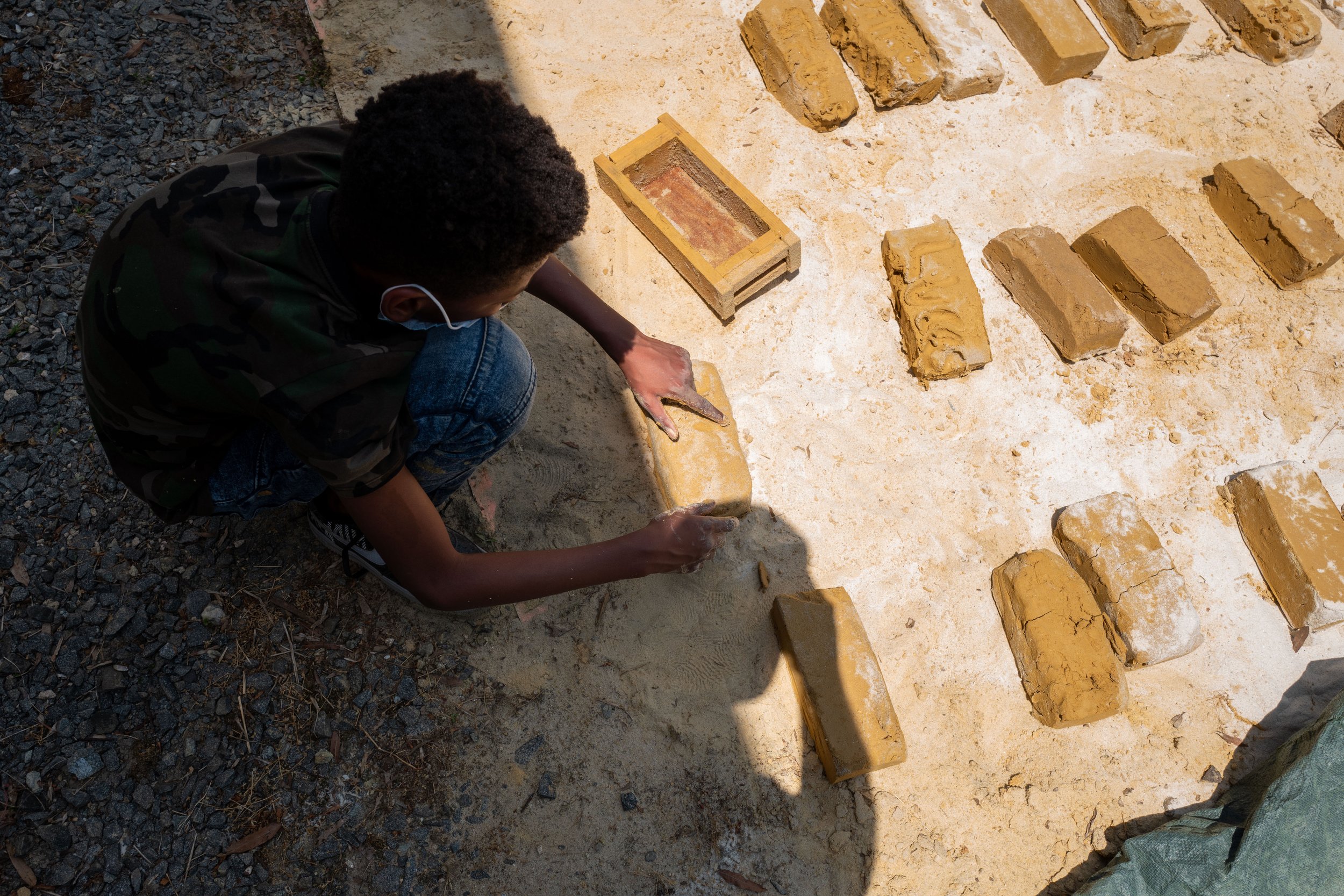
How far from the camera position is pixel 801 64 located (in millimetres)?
3492

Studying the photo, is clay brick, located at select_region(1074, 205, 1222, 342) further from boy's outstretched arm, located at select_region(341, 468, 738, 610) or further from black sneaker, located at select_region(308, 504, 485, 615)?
black sneaker, located at select_region(308, 504, 485, 615)

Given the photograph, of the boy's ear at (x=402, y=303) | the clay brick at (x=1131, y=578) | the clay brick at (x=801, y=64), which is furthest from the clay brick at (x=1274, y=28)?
the boy's ear at (x=402, y=303)

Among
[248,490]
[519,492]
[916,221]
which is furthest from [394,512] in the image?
[916,221]

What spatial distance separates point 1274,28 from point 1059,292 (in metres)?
2.08

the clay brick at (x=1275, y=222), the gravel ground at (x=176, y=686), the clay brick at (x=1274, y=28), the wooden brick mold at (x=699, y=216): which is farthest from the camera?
the clay brick at (x=1274, y=28)

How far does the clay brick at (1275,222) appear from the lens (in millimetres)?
3348

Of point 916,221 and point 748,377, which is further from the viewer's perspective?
point 916,221

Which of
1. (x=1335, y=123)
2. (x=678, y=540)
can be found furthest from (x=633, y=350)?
(x=1335, y=123)

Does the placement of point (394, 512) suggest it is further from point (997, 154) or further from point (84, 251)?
point (997, 154)

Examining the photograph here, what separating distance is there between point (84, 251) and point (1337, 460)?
465 centimetres

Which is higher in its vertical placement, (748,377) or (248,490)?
(248,490)

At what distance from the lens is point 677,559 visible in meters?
2.17

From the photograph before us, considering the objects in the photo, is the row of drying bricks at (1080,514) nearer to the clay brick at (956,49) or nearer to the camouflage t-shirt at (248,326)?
the clay brick at (956,49)

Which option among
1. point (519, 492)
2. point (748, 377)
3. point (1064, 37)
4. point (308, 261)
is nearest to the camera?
point (308, 261)
